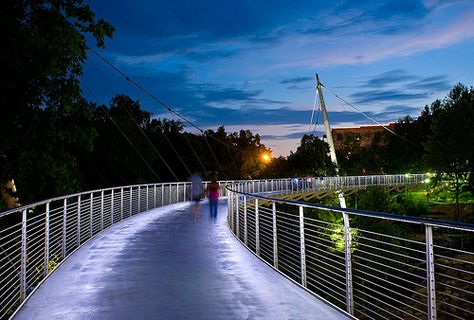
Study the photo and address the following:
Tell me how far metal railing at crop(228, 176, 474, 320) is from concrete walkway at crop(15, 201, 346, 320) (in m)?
0.50

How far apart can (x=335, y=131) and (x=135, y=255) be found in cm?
15987

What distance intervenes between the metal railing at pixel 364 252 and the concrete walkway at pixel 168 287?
0.50m

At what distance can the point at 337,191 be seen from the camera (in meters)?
55.0

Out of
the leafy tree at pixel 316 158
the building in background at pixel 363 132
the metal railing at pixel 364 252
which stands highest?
the building in background at pixel 363 132

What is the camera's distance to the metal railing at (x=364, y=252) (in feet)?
16.7

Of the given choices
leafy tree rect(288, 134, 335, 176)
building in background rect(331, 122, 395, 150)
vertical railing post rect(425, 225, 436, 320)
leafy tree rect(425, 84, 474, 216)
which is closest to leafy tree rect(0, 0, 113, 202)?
vertical railing post rect(425, 225, 436, 320)

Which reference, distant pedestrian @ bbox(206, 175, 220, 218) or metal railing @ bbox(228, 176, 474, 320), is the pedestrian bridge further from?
distant pedestrian @ bbox(206, 175, 220, 218)

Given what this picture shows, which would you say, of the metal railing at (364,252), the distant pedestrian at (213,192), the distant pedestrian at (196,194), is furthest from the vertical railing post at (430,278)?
the distant pedestrian at (196,194)

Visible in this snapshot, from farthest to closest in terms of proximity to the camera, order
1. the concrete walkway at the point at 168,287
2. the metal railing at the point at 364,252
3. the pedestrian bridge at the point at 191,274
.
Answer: the concrete walkway at the point at 168,287
the pedestrian bridge at the point at 191,274
the metal railing at the point at 364,252

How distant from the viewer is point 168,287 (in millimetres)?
7129

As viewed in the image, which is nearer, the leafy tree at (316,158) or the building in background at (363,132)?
the leafy tree at (316,158)

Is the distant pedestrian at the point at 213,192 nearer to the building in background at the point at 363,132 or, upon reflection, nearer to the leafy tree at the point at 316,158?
the leafy tree at the point at 316,158

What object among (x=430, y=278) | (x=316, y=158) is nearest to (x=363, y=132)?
(x=316, y=158)

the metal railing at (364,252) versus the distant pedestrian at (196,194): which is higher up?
the distant pedestrian at (196,194)
